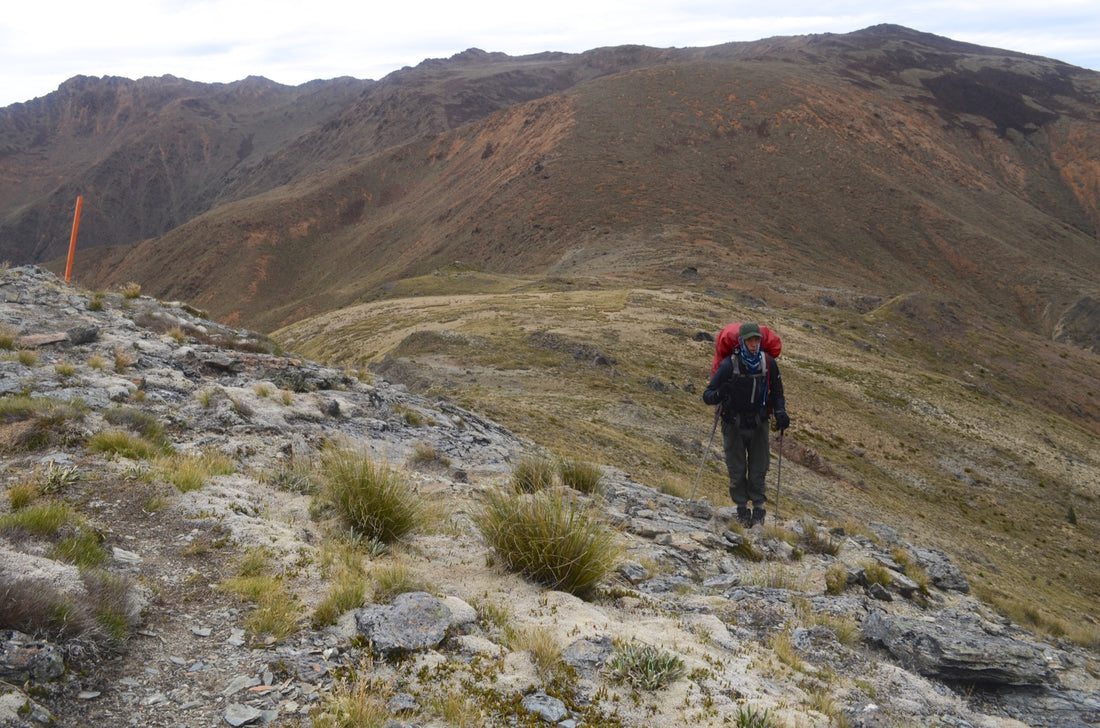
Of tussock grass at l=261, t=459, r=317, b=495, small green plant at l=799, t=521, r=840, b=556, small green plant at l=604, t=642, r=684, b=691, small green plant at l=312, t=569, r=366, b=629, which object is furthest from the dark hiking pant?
small green plant at l=312, t=569, r=366, b=629

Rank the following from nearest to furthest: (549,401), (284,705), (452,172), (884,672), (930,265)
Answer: (284,705) < (884,672) < (549,401) < (930,265) < (452,172)

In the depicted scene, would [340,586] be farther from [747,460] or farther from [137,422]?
[747,460]

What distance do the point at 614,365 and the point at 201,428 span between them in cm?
1511

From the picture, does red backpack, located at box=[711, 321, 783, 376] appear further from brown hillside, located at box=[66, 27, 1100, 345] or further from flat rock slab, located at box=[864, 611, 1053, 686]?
brown hillside, located at box=[66, 27, 1100, 345]

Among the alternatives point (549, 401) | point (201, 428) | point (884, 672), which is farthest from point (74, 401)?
point (549, 401)

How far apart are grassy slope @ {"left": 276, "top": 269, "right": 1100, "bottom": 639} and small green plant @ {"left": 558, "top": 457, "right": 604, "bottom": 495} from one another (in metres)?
2.86

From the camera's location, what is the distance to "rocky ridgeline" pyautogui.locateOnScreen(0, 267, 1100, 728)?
122 inches

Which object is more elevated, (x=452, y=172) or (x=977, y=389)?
(x=452, y=172)

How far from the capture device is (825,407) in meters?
22.5

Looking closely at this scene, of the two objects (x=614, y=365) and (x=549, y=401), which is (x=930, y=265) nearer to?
(x=614, y=365)

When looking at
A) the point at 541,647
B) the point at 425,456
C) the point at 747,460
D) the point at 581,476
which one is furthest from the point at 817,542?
the point at 541,647

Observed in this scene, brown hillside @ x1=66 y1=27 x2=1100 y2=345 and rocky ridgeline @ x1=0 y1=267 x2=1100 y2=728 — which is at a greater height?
brown hillside @ x1=66 y1=27 x2=1100 y2=345

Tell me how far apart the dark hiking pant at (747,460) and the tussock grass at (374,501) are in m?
4.30

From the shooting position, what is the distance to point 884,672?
4340 mm
